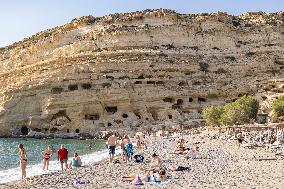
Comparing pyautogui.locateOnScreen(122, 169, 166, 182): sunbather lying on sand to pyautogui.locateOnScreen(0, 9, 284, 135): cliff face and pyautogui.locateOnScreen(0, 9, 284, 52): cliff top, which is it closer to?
pyautogui.locateOnScreen(0, 9, 284, 135): cliff face

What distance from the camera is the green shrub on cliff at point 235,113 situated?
47.9 metres

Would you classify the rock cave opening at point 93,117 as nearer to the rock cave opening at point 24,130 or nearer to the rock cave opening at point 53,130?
the rock cave opening at point 53,130

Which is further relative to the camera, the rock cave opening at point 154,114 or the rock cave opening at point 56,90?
the rock cave opening at point 56,90

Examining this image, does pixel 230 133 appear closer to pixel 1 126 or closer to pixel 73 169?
pixel 73 169

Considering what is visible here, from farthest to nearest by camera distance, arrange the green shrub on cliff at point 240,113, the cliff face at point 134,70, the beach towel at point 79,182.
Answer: the cliff face at point 134,70, the green shrub on cliff at point 240,113, the beach towel at point 79,182

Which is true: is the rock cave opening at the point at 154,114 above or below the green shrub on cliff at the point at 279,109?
below

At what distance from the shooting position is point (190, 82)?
6206cm

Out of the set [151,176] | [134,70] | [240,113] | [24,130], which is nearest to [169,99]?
[134,70]

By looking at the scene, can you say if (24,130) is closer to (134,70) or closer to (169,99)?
(134,70)

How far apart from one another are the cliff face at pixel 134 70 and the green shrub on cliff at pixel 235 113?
605cm

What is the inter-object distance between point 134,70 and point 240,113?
707 inches

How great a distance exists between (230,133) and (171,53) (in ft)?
88.3

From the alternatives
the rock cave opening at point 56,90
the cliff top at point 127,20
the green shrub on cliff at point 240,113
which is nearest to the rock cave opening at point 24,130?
the rock cave opening at point 56,90

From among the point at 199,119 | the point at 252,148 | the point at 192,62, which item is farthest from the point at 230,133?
the point at 192,62
